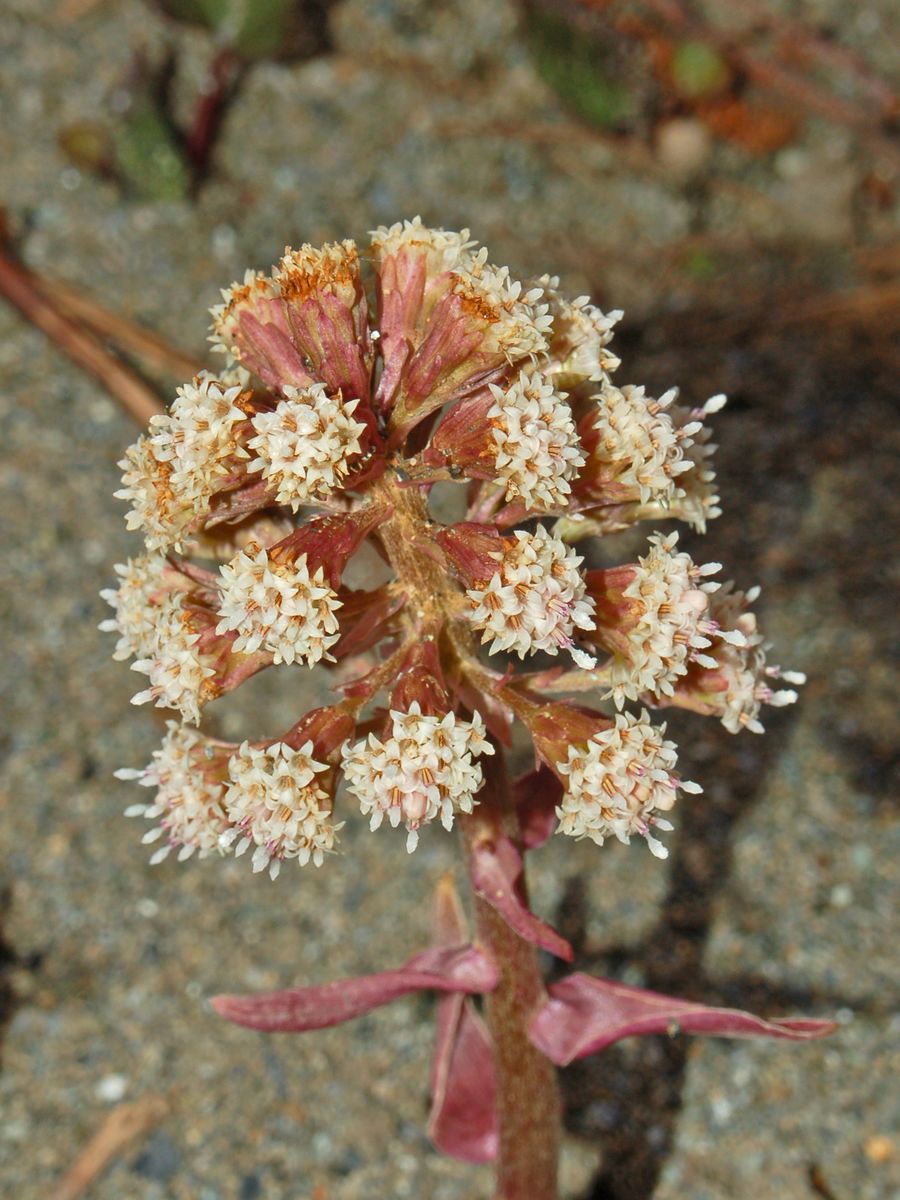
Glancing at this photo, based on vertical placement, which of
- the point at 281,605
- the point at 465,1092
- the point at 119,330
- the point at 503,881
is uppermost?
→ the point at 119,330

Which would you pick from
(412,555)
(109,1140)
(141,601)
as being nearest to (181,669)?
(141,601)

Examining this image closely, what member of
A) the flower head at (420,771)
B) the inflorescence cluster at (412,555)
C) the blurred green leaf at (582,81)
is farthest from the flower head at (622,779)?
the blurred green leaf at (582,81)

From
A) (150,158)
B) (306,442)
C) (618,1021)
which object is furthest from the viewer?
(150,158)

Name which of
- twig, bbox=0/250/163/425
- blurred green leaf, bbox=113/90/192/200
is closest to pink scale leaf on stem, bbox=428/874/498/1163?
twig, bbox=0/250/163/425

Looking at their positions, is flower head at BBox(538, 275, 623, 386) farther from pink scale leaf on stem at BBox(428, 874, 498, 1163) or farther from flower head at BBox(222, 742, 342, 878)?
pink scale leaf on stem at BBox(428, 874, 498, 1163)

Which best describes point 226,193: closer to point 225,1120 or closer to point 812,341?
point 812,341

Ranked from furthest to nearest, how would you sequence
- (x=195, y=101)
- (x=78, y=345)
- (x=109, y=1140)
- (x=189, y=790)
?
(x=195, y=101) → (x=78, y=345) → (x=109, y=1140) → (x=189, y=790)

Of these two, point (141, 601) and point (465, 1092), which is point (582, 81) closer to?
point (141, 601)
